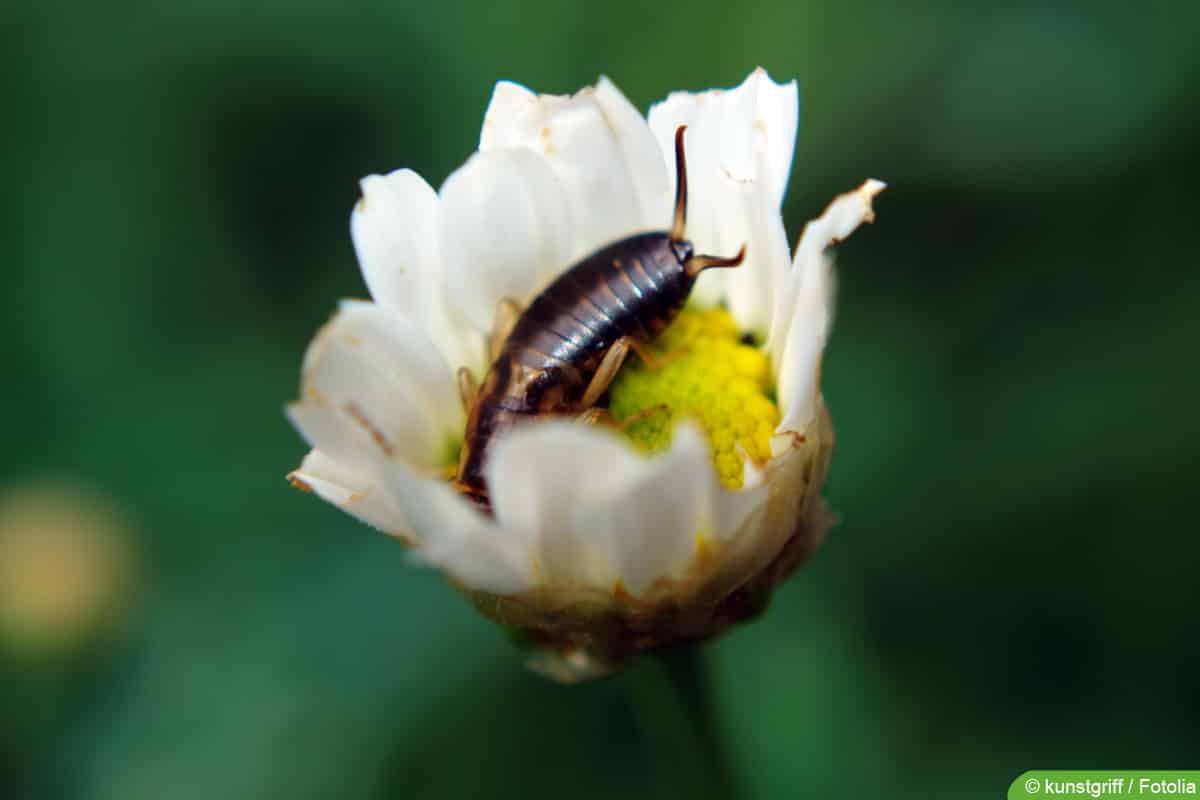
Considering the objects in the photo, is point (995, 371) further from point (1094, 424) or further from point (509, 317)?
point (509, 317)

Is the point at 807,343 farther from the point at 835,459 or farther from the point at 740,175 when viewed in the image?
the point at 835,459

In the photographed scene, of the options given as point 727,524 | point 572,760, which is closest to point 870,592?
point 572,760

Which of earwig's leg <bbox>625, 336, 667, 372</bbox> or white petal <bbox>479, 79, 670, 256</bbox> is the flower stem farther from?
white petal <bbox>479, 79, 670, 256</bbox>

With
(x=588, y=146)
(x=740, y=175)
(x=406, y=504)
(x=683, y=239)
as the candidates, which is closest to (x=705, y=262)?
(x=683, y=239)

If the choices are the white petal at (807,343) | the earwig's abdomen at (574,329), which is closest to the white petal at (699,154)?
the earwig's abdomen at (574,329)

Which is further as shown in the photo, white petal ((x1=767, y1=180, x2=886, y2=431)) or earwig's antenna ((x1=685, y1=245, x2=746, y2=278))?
earwig's antenna ((x1=685, y1=245, x2=746, y2=278))

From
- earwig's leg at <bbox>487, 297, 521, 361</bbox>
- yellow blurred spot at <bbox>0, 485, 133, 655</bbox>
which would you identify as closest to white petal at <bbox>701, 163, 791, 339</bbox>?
earwig's leg at <bbox>487, 297, 521, 361</bbox>
